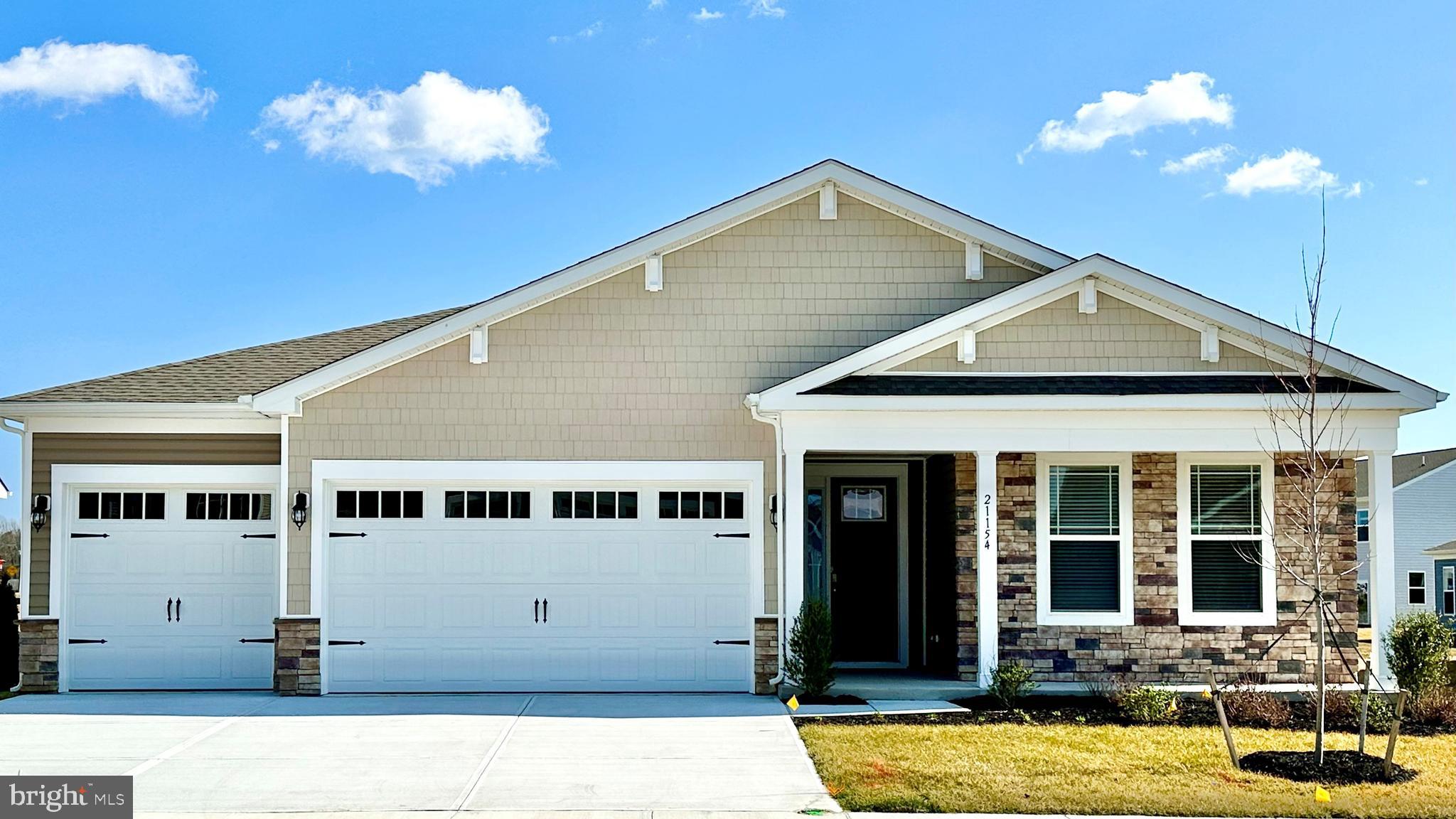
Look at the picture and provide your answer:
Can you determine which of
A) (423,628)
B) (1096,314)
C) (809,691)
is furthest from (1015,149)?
(423,628)

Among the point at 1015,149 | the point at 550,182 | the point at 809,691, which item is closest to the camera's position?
the point at 809,691

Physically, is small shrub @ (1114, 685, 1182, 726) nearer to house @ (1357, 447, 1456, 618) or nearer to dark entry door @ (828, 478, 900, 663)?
dark entry door @ (828, 478, 900, 663)

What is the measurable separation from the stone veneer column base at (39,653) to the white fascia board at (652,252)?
336 cm

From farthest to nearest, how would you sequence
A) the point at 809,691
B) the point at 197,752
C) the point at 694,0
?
the point at 694,0
the point at 809,691
the point at 197,752

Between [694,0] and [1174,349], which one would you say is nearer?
[1174,349]

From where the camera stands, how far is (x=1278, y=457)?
41.9ft

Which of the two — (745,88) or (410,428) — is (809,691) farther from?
(745,88)

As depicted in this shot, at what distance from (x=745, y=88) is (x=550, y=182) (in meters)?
4.91

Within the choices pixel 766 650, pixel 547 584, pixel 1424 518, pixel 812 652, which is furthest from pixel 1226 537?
pixel 1424 518

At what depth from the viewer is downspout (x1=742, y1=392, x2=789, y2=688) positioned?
12.6m

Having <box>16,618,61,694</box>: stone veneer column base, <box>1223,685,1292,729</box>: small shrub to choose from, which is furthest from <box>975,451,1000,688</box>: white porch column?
<box>16,618,61,694</box>: stone veneer column base

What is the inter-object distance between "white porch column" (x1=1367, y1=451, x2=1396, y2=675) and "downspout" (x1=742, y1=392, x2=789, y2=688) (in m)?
5.52

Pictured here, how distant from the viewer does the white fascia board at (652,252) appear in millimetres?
12828

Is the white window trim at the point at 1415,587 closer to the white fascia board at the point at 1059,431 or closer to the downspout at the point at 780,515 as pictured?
the white fascia board at the point at 1059,431
